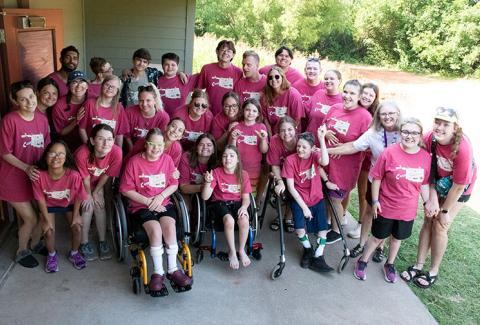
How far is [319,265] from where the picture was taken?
3.37 m

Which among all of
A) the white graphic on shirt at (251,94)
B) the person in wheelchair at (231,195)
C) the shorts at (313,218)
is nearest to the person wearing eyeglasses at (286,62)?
the white graphic on shirt at (251,94)

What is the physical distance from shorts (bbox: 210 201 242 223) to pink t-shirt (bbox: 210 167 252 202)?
3 cm

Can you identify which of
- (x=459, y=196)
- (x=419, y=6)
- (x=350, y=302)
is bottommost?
(x=350, y=302)

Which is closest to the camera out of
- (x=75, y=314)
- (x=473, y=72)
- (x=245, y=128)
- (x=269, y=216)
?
(x=75, y=314)

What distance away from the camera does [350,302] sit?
3.07 metres

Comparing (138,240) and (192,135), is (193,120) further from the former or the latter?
(138,240)

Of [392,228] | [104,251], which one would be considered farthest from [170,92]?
[392,228]

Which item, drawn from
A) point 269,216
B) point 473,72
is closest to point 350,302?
point 269,216

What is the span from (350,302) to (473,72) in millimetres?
17814

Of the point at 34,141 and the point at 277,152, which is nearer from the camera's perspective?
the point at 34,141

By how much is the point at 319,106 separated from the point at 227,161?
1.04 metres

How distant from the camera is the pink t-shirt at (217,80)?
13.6ft

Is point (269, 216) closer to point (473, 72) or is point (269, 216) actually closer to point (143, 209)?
point (143, 209)

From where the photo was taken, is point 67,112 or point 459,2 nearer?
point 67,112
